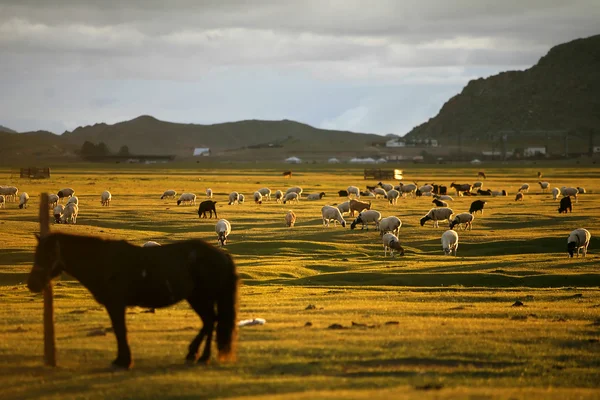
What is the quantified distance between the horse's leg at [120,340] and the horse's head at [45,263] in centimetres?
107

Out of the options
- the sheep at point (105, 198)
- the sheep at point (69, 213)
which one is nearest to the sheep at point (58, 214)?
the sheep at point (69, 213)

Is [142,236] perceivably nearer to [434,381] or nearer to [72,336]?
[72,336]

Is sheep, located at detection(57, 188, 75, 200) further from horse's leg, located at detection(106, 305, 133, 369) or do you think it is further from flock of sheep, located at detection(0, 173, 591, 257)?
horse's leg, located at detection(106, 305, 133, 369)

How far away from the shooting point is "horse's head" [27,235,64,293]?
14.2 meters

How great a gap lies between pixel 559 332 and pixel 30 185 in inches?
3093

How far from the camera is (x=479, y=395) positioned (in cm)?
1275

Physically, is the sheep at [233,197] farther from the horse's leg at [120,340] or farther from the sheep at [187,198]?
the horse's leg at [120,340]

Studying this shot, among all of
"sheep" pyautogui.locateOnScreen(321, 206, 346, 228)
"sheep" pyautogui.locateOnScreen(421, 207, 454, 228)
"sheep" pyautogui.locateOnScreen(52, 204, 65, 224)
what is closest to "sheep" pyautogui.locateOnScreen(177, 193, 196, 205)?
"sheep" pyautogui.locateOnScreen(52, 204, 65, 224)

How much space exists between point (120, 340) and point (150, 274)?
1106 mm

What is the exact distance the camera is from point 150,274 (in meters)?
14.5

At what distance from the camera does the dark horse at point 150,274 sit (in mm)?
14406

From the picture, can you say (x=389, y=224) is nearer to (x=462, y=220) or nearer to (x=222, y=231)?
(x=462, y=220)

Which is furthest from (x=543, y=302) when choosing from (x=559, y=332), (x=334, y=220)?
(x=334, y=220)

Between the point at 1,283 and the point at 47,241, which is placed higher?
the point at 47,241
